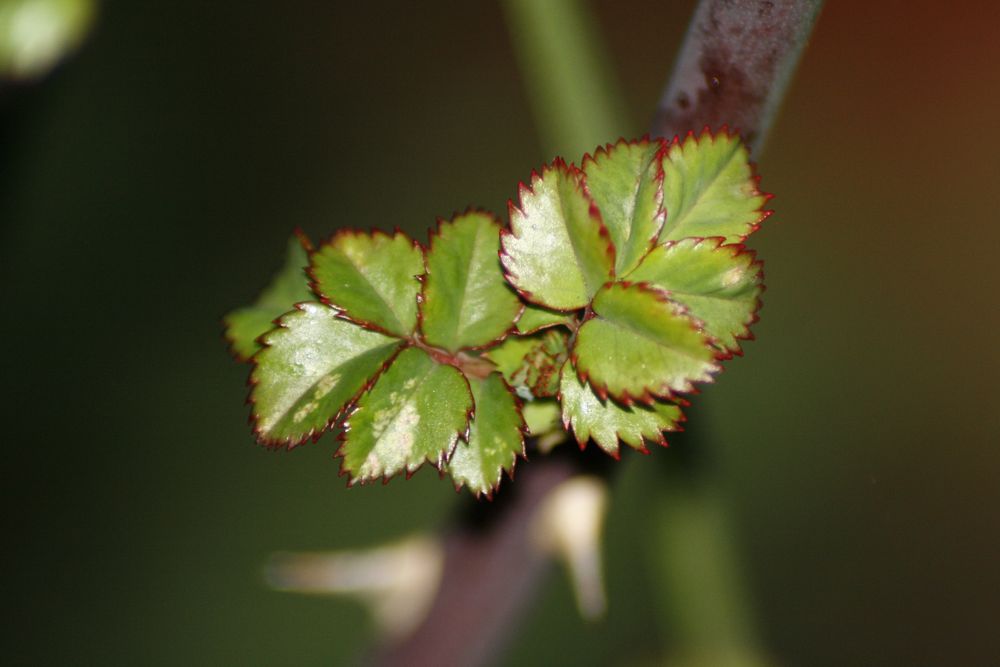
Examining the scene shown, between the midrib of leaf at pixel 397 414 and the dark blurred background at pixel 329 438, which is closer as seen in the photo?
the midrib of leaf at pixel 397 414

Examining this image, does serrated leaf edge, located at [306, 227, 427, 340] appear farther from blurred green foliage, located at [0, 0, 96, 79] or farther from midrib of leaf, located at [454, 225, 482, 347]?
blurred green foliage, located at [0, 0, 96, 79]

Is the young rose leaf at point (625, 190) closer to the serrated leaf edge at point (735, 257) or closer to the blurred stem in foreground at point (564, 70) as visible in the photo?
the serrated leaf edge at point (735, 257)

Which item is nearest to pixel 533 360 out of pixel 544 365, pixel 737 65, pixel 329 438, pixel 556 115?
pixel 544 365

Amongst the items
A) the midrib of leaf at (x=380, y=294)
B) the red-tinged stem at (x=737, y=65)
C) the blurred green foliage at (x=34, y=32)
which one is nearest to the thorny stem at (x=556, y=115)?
the red-tinged stem at (x=737, y=65)

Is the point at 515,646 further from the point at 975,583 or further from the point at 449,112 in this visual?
the point at 449,112

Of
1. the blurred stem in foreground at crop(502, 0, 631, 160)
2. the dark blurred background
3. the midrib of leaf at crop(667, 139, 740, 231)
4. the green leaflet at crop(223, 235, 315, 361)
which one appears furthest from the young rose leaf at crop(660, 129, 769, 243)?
the dark blurred background

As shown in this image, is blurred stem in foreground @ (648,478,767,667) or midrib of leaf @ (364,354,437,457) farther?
blurred stem in foreground @ (648,478,767,667)
